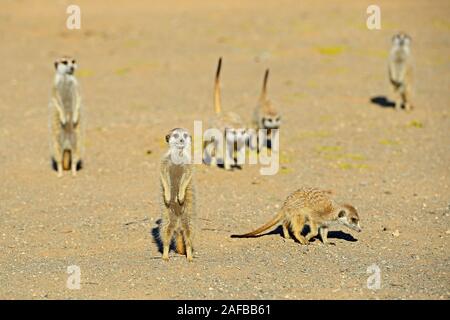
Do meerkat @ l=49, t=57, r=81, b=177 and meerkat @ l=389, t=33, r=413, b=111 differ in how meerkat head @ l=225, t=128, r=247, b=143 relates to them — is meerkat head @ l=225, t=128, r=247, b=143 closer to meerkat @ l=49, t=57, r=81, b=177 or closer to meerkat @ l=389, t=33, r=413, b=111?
meerkat @ l=49, t=57, r=81, b=177

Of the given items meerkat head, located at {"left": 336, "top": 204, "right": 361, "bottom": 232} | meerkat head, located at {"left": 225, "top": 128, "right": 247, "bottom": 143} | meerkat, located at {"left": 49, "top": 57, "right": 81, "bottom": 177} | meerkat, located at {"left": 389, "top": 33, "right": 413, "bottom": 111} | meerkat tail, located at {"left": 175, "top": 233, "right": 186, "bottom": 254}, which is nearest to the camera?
meerkat tail, located at {"left": 175, "top": 233, "right": 186, "bottom": 254}

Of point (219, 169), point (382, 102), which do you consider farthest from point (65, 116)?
point (382, 102)

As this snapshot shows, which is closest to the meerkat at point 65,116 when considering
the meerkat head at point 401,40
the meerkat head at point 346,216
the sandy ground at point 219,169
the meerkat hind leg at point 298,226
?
the sandy ground at point 219,169

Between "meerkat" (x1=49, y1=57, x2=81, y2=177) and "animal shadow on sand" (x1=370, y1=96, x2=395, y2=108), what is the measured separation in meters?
5.64

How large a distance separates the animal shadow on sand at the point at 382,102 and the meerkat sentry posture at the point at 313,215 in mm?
6462

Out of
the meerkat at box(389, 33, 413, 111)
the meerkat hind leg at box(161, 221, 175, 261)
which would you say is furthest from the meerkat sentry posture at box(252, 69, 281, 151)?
the meerkat hind leg at box(161, 221, 175, 261)

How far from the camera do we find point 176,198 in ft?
20.9

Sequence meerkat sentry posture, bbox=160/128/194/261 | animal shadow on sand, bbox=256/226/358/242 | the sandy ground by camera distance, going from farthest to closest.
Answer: animal shadow on sand, bbox=256/226/358/242, meerkat sentry posture, bbox=160/128/194/261, the sandy ground

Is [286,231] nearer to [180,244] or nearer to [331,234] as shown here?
[331,234]

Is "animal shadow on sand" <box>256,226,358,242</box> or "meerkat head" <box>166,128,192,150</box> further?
"animal shadow on sand" <box>256,226,358,242</box>

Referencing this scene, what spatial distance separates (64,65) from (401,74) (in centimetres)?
587

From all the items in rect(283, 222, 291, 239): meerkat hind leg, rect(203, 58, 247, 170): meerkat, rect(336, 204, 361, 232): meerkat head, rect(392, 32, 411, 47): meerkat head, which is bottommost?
rect(283, 222, 291, 239): meerkat hind leg

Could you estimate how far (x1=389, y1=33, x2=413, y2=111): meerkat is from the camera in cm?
1280
